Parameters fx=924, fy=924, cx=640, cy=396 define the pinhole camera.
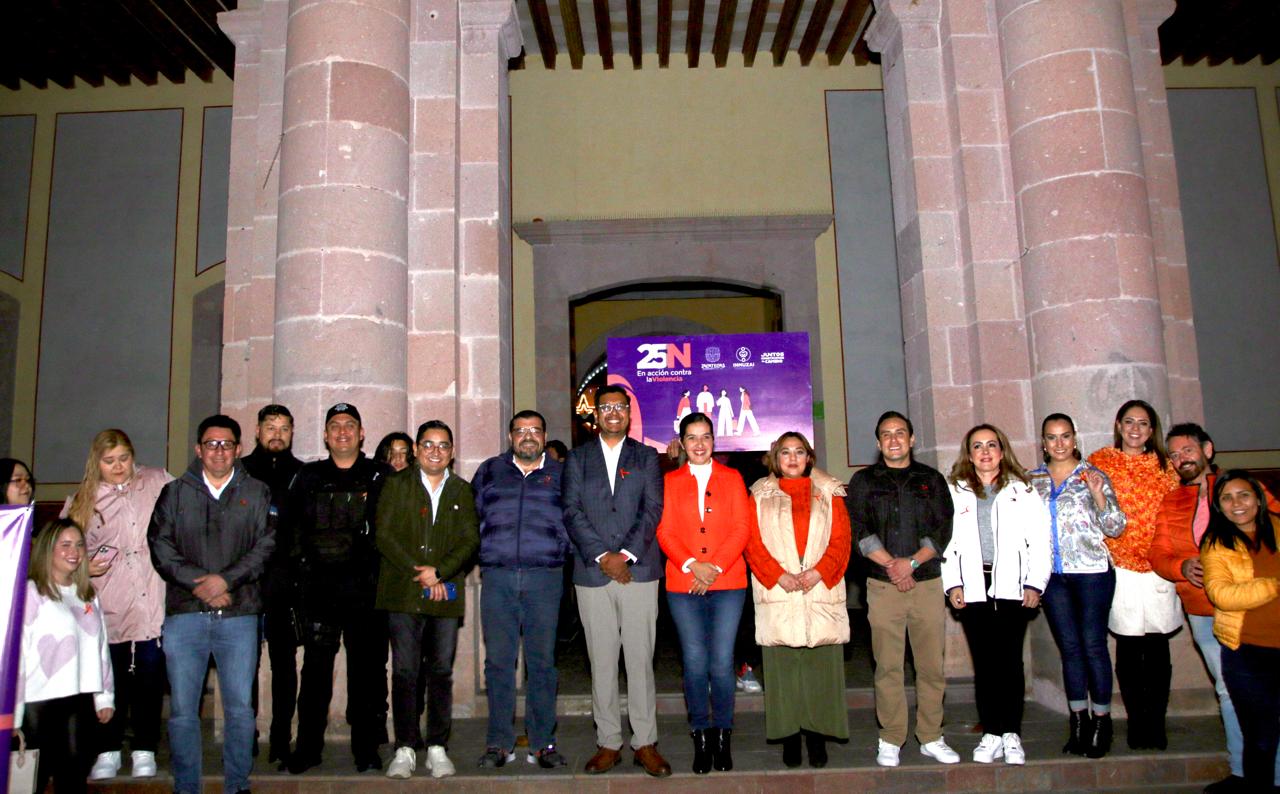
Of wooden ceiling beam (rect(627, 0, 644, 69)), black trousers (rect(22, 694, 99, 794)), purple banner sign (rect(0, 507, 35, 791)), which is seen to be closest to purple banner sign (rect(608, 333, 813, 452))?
wooden ceiling beam (rect(627, 0, 644, 69))

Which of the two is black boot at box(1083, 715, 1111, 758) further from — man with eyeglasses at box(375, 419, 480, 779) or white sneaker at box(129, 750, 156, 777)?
white sneaker at box(129, 750, 156, 777)

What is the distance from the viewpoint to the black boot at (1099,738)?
171 inches

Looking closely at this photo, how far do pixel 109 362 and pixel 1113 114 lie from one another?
33.2 feet

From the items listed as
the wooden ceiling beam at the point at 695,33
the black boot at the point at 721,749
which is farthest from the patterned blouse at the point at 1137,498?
the wooden ceiling beam at the point at 695,33

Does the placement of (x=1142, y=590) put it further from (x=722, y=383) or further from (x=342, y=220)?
(x=342, y=220)

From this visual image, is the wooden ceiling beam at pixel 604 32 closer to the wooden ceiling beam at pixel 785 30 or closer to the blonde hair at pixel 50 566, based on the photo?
the wooden ceiling beam at pixel 785 30

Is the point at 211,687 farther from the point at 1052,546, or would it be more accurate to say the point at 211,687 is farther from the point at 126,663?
the point at 1052,546

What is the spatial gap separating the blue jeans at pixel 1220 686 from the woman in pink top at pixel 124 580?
15.9ft

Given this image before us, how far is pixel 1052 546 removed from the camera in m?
4.42

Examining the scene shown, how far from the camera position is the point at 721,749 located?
167 inches

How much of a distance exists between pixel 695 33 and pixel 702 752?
7669 millimetres

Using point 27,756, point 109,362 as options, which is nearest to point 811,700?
point 27,756

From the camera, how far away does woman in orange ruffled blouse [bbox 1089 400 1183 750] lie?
14.6 ft

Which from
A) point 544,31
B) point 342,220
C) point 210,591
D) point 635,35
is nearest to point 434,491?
point 210,591
